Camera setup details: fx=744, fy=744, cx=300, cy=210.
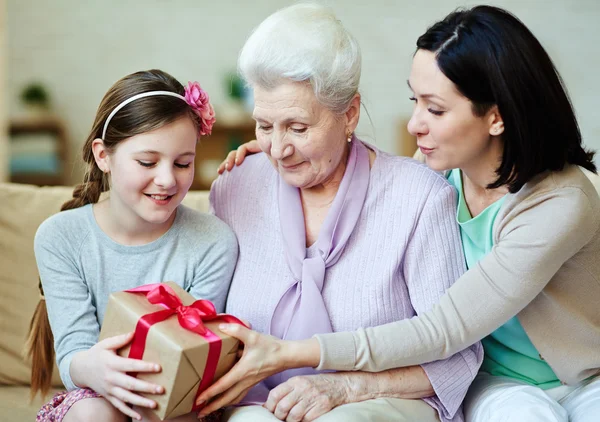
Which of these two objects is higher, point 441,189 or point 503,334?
point 441,189

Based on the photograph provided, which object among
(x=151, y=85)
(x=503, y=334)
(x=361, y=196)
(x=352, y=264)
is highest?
(x=151, y=85)

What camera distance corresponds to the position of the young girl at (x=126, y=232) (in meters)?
1.83

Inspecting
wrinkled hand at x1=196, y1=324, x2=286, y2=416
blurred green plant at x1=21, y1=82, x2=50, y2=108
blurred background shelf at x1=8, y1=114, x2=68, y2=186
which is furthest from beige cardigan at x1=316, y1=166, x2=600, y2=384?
blurred green plant at x1=21, y1=82, x2=50, y2=108

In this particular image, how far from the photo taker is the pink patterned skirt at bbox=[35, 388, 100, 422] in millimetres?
1744

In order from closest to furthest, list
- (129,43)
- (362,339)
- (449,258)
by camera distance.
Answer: (362,339) < (449,258) < (129,43)

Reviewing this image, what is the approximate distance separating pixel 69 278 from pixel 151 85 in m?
0.54

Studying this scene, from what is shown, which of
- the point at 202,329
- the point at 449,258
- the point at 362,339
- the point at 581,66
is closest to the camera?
the point at 202,329

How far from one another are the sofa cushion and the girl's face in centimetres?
74

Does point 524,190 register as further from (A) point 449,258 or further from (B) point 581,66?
(B) point 581,66

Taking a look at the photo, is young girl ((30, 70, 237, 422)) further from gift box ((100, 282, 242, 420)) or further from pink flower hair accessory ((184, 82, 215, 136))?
gift box ((100, 282, 242, 420))

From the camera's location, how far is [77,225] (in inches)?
77.9

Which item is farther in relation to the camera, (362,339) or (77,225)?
(77,225)

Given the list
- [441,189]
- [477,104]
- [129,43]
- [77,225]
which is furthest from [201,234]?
[129,43]

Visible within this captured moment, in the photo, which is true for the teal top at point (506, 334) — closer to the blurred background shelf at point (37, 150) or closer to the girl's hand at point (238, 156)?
the girl's hand at point (238, 156)
